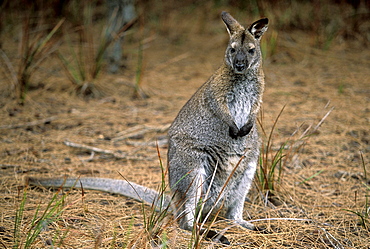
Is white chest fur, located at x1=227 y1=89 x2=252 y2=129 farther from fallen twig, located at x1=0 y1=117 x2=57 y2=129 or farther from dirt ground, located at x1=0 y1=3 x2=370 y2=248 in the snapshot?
fallen twig, located at x1=0 y1=117 x2=57 y2=129

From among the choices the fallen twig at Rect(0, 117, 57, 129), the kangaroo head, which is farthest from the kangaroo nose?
the fallen twig at Rect(0, 117, 57, 129)

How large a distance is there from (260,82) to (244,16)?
17.2ft

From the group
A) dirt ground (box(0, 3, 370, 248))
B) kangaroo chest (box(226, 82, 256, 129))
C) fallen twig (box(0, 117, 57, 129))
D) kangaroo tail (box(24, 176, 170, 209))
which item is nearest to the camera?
dirt ground (box(0, 3, 370, 248))

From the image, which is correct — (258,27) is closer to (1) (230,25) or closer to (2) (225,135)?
(1) (230,25)

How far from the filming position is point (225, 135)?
315cm

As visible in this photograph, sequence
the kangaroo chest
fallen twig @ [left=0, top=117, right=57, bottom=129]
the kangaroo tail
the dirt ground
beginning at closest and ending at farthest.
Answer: the dirt ground, the kangaroo chest, the kangaroo tail, fallen twig @ [left=0, top=117, right=57, bottom=129]

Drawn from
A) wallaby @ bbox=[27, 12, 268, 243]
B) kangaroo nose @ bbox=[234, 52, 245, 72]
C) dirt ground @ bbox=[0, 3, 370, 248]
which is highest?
kangaroo nose @ bbox=[234, 52, 245, 72]

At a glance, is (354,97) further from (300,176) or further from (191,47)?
(191,47)

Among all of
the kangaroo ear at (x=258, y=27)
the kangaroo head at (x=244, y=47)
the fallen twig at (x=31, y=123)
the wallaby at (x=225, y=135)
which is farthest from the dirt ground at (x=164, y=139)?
the kangaroo ear at (x=258, y=27)

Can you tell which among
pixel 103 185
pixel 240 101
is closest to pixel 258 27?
pixel 240 101

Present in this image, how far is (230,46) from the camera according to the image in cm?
314

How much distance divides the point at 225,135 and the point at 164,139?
171cm

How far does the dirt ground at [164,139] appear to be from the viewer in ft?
9.75

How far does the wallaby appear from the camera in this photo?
3.05m
